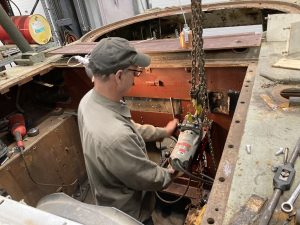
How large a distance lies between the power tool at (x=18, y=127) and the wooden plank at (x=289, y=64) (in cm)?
220

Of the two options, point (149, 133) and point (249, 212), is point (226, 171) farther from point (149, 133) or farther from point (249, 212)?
point (149, 133)

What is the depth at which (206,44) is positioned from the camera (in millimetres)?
2164

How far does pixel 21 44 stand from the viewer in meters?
2.83

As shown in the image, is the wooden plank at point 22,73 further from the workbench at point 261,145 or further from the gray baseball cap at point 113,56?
the workbench at point 261,145

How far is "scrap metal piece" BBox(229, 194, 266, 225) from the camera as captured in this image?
777 millimetres

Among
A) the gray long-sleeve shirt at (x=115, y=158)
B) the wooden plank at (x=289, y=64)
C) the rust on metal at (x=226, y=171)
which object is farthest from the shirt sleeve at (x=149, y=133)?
the wooden plank at (x=289, y=64)

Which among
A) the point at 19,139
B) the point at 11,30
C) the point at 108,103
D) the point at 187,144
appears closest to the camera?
the point at 108,103

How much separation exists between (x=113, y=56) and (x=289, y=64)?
1.00m

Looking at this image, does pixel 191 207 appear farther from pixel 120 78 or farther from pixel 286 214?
pixel 286 214

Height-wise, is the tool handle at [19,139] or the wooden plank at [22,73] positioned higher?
the wooden plank at [22,73]

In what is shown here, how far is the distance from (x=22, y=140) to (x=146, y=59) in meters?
1.65

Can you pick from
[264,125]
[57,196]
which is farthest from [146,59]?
[57,196]

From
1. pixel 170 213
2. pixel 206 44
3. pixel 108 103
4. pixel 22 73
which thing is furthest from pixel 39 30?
pixel 170 213

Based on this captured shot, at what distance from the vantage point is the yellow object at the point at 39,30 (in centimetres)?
373
